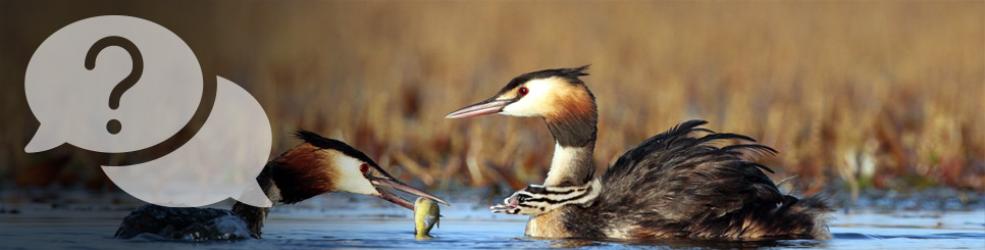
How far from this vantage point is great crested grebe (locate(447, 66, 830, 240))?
8.67 m

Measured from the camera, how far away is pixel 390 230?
910 cm

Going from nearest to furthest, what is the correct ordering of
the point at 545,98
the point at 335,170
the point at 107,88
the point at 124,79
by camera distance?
the point at 335,170 → the point at 545,98 → the point at 107,88 → the point at 124,79

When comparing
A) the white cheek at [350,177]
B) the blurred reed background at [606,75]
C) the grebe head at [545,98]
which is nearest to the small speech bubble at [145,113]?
the blurred reed background at [606,75]

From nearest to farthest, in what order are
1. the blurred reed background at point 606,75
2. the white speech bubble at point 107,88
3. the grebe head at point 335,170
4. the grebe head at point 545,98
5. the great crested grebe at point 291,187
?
the great crested grebe at point 291,187 < the grebe head at point 335,170 < the grebe head at point 545,98 < the blurred reed background at point 606,75 < the white speech bubble at point 107,88

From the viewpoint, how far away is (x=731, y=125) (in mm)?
12828

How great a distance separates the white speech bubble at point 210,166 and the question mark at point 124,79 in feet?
2.70

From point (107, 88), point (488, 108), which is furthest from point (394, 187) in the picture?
point (107, 88)

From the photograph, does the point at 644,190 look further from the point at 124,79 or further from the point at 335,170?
the point at 124,79

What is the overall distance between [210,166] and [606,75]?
509cm

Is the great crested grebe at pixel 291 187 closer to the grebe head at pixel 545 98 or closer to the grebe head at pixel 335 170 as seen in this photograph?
the grebe head at pixel 335 170

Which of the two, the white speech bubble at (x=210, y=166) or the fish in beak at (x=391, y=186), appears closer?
the fish in beak at (x=391, y=186)

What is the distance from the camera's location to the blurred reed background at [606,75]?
12016mm

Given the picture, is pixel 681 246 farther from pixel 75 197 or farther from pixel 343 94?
pixel 343 94

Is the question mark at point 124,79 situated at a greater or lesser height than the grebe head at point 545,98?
greater
